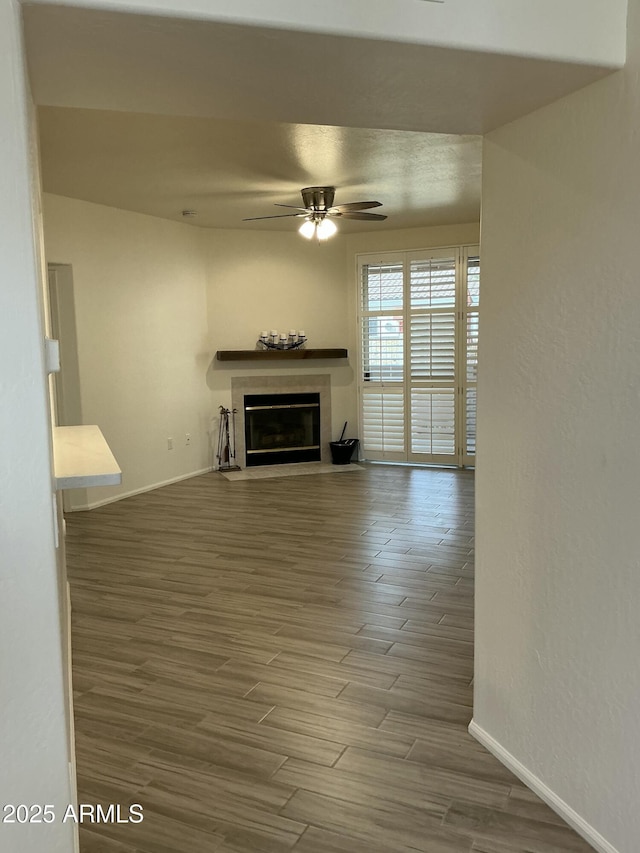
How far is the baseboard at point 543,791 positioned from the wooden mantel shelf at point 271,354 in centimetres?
545

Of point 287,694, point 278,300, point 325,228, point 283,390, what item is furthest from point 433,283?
point 287,694

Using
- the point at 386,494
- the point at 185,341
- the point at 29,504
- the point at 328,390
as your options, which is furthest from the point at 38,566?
the point at 328,390

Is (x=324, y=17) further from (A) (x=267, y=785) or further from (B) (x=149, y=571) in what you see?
(B) (x=149, y=571)

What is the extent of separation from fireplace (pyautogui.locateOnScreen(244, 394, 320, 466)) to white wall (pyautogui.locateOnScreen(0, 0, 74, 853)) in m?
6.29

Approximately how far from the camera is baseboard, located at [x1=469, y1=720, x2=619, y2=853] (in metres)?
1.98

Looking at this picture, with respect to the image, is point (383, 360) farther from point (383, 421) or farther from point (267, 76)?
point (267, 76)

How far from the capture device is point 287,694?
286cm

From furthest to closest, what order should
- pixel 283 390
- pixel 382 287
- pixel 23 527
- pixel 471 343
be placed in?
pixel 283 390 < pixel 382 287 < pixel 471 343 < pixel 23 527

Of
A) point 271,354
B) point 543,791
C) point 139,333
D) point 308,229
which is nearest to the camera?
point 543,791

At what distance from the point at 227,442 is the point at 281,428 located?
0.66m

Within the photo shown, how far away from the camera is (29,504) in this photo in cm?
150

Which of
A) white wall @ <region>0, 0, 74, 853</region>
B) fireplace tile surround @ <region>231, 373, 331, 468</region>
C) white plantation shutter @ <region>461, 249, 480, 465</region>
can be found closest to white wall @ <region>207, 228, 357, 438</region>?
fireplace tile surround @ <region>231, 373, 331, 468</region>

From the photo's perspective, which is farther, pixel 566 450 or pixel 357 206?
pixel 357 206

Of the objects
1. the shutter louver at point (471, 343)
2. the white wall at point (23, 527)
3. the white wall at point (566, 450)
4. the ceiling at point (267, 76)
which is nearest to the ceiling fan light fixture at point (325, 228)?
the ceiling at point (267, 76)
